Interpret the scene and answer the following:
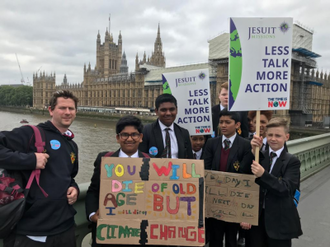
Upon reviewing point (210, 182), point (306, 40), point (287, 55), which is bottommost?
point (210, 182)

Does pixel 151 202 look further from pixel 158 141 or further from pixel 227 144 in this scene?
pixel 227 144

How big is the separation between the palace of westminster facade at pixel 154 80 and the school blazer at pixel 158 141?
24134 mm

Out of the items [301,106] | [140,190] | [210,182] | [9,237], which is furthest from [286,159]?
[301,106]

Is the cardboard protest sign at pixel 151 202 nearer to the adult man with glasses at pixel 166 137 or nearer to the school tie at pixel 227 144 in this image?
the adult man with glasses at pixel 166 137

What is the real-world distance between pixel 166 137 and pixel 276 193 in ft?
3.23

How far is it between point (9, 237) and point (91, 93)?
7621 cm

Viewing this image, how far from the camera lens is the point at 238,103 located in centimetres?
215

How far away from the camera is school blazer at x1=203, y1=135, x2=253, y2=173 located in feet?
7.18

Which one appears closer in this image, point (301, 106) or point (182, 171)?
point (182, 171)

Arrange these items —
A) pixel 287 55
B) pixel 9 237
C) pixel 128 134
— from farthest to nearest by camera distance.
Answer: pixel 287 55 < pixel 128 134 < pixel 9 237

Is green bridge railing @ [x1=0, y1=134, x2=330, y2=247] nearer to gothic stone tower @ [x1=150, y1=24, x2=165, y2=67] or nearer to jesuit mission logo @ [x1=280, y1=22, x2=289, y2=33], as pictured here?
jesuit mission logo @ [x1=280, y1=22, x2=289, y2=33]

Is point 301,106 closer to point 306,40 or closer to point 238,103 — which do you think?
point 306,40

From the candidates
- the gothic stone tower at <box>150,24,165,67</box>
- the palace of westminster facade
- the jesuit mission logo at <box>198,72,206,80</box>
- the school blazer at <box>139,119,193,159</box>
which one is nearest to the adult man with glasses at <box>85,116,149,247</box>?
the school blazer at <box>139,119,193,159</box>

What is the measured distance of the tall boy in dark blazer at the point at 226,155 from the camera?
2299 mm
